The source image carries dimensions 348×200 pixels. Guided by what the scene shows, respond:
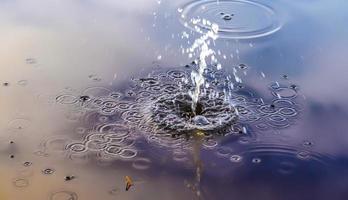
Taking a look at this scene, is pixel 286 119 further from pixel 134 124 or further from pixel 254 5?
pixel 254 5

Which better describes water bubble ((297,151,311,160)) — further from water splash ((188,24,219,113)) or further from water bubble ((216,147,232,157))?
water splash ((188,24,219,113))

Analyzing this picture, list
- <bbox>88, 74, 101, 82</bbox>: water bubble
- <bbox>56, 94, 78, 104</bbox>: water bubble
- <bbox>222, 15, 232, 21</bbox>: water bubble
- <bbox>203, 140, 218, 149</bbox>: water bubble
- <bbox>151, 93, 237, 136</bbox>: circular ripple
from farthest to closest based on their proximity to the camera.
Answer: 1. <bbox>222, 15, 232, 21</bbox>: water bubble
2. <bbox>88, 74, 101, 82</bbox>: water bubble
3. <bbox>56, 94, 78, 104</bbox>: water bubble
4. <bbox>151, 93, 237, 136</bbox>: circular ripple
5. <bbox>203, 140, 218, 149</bbox>: water bubble

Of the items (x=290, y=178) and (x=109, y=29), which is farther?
(x=109, y=29)

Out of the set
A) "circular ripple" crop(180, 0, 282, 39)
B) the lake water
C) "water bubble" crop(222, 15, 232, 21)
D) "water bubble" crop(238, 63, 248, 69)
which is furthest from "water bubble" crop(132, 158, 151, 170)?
"water bubble" crop(222, 15, 232, 21)

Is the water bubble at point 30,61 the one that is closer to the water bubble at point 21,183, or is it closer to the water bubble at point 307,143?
the water bubble at point 21,183

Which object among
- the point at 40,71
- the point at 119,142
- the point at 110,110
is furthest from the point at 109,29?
the point at 119,142

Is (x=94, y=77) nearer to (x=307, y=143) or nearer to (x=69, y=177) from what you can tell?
(x=69, y=177)

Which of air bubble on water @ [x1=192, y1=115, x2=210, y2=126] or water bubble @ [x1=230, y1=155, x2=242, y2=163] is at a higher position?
air bubble on water @ [x1=192, y1=115, x2=210, y2=126]
